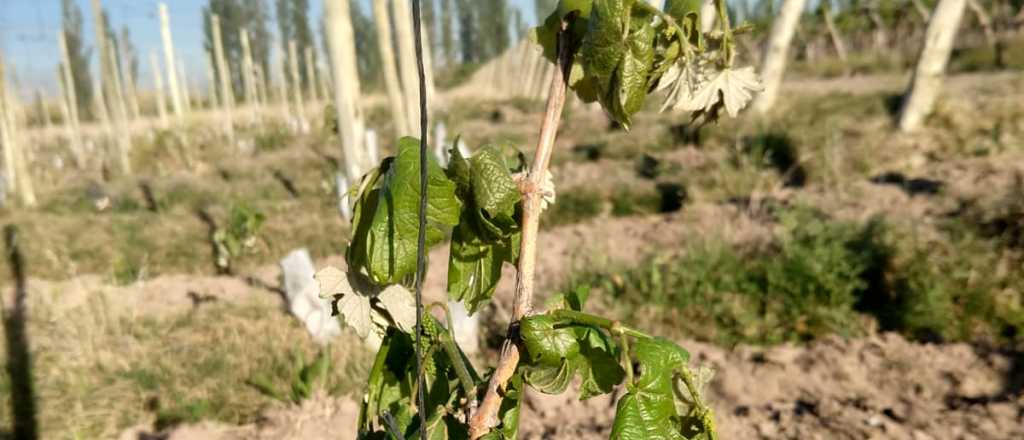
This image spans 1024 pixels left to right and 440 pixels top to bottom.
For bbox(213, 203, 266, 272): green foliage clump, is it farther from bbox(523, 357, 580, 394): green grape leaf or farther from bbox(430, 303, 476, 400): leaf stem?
bbox(523, 357, 580, 394): green grape leaf

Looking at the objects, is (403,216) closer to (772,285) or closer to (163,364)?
(163,364)

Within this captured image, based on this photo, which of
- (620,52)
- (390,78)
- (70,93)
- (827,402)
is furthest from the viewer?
(70,93)

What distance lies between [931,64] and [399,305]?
23.9 ft

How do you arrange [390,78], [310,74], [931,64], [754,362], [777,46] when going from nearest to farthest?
[754,362], [390,78], [931,64], [777,46], [310,74]

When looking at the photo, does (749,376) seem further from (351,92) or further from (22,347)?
(22,347)

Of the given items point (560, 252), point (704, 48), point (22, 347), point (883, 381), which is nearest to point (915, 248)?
point (883, 381)

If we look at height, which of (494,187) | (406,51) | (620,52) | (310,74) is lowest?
(494,187)

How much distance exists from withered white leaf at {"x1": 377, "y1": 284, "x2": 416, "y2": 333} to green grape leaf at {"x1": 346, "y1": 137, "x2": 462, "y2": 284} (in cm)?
8

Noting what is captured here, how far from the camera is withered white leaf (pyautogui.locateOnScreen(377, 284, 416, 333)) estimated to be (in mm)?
854

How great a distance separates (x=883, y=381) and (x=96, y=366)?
367 centimetres

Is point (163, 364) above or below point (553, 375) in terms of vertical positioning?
below

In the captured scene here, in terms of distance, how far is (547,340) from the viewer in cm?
75

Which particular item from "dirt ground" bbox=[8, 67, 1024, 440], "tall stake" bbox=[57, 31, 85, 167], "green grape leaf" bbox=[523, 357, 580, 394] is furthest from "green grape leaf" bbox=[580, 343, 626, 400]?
"tall stake" bbox=[57, 31, 85, 167]

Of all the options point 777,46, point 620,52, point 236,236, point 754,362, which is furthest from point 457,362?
point 777,46
